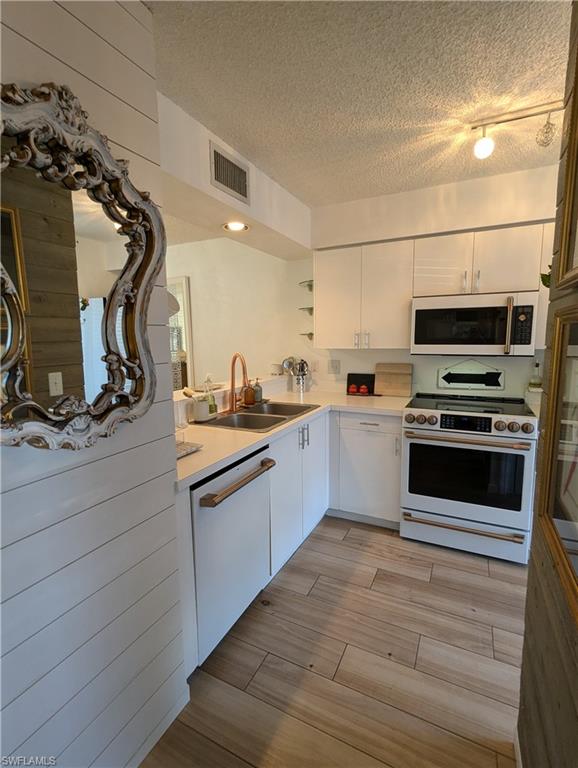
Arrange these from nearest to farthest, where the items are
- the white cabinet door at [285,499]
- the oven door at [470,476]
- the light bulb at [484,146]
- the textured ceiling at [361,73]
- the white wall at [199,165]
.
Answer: the textured ceiling at [361,73] → the white wall at [199,165] → the light bulb at [484,146] → the white cabinet door at [285,499] → the oven door at [470,476]

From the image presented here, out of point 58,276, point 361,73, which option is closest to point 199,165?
→ point 361,73

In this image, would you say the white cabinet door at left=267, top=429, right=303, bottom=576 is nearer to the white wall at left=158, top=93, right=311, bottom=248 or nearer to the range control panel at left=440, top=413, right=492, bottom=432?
the range control panel at left=440, top=413, right=492, bottom=432

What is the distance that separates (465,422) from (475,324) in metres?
0.69

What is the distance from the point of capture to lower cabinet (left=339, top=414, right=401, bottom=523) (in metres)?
2.60

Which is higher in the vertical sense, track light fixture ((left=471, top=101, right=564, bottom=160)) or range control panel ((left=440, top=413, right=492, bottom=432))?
track light fixture ((left=471, top=101, right=564, bottom=160))

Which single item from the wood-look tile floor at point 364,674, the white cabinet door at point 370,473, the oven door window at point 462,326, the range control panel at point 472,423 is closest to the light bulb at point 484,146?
the oven door window at point 462,326

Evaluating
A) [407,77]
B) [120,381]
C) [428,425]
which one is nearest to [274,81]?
[407,77]

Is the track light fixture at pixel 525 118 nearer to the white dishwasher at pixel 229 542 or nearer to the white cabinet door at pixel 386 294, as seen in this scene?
the white cabinet door at pixel 386 294

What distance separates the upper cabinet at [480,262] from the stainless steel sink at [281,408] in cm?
119

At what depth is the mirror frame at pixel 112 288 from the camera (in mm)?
789

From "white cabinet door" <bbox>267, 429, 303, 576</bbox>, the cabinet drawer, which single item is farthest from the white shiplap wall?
the cabinet drawer

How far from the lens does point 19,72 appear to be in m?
0.82

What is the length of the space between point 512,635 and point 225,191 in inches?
105

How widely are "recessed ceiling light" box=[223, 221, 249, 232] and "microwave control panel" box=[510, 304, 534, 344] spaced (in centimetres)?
184
